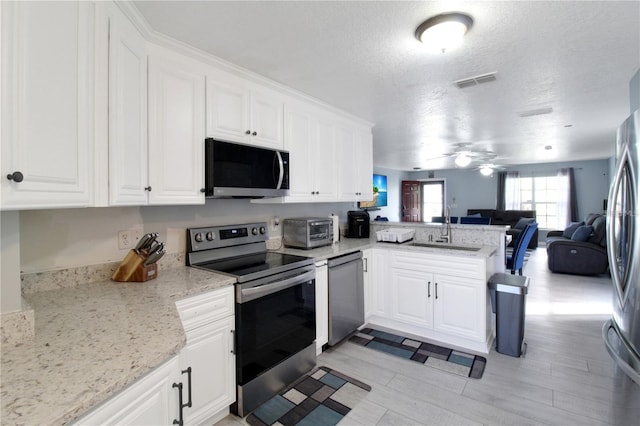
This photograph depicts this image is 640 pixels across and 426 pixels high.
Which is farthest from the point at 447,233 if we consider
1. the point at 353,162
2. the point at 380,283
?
the point at 353,162

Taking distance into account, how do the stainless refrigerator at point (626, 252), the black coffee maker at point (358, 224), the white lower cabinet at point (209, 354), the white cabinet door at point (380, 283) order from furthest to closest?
→ the black coffee maker at point (358, 224) → the white cabinet door at point (380, 283) → the white lower cabinet at point (209, 354) → the stainless refrigerator at point (626, 252)

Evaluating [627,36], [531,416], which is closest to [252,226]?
[531,416]

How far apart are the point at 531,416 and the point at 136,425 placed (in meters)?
2.28

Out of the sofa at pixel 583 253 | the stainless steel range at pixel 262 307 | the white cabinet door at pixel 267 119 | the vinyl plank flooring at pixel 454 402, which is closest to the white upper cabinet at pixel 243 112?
the white cabinet door at pixel 267 119

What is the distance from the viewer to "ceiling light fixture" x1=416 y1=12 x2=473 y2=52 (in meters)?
1.67

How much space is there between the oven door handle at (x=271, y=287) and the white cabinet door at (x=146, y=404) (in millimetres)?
814

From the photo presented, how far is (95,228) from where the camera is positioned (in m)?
1.89

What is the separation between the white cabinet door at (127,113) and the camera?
1.45 m

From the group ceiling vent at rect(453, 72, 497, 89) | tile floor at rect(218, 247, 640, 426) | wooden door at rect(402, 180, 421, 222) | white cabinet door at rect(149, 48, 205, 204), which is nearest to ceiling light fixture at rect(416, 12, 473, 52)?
ceiling vent at rect(453, 72, 497, 89)

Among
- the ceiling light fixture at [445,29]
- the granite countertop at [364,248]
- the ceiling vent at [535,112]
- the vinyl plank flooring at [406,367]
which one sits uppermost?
the ceiling vent at [535,112]

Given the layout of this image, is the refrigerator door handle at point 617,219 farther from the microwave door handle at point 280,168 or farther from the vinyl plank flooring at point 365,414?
the microwave door handle at point 280,168

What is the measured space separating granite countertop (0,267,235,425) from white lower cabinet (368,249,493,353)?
2.24 meters

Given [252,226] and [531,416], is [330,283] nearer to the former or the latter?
[252,226]

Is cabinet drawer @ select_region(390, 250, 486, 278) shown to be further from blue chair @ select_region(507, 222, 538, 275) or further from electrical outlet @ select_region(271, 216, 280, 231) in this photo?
blue chair @ select_region(507, 222, 538, 275)
